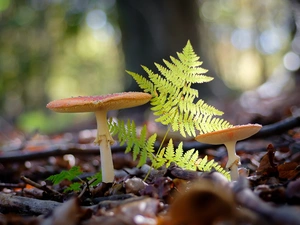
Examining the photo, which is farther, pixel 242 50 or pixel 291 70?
pixel 242 50

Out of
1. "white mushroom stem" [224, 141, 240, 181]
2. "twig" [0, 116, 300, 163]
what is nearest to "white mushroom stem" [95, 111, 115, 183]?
"white mushroom stem" [224, 141, 240, 181]

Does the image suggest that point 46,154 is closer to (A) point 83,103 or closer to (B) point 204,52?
(A) point 83,103

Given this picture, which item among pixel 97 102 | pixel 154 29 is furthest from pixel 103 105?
pixel 154 29

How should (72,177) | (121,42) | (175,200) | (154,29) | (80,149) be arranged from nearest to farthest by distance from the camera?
(175,200) → (72,177) → (80,149) → (154,29) → (121,42)

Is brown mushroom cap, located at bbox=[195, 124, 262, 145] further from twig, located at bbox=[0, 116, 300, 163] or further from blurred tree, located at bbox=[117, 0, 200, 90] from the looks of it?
blurred tree, located at bbox=[117, 0, 200, 90]

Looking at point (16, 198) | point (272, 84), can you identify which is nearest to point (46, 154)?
point (16, 198)

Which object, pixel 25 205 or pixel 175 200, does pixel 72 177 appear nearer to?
pixel 25 205
